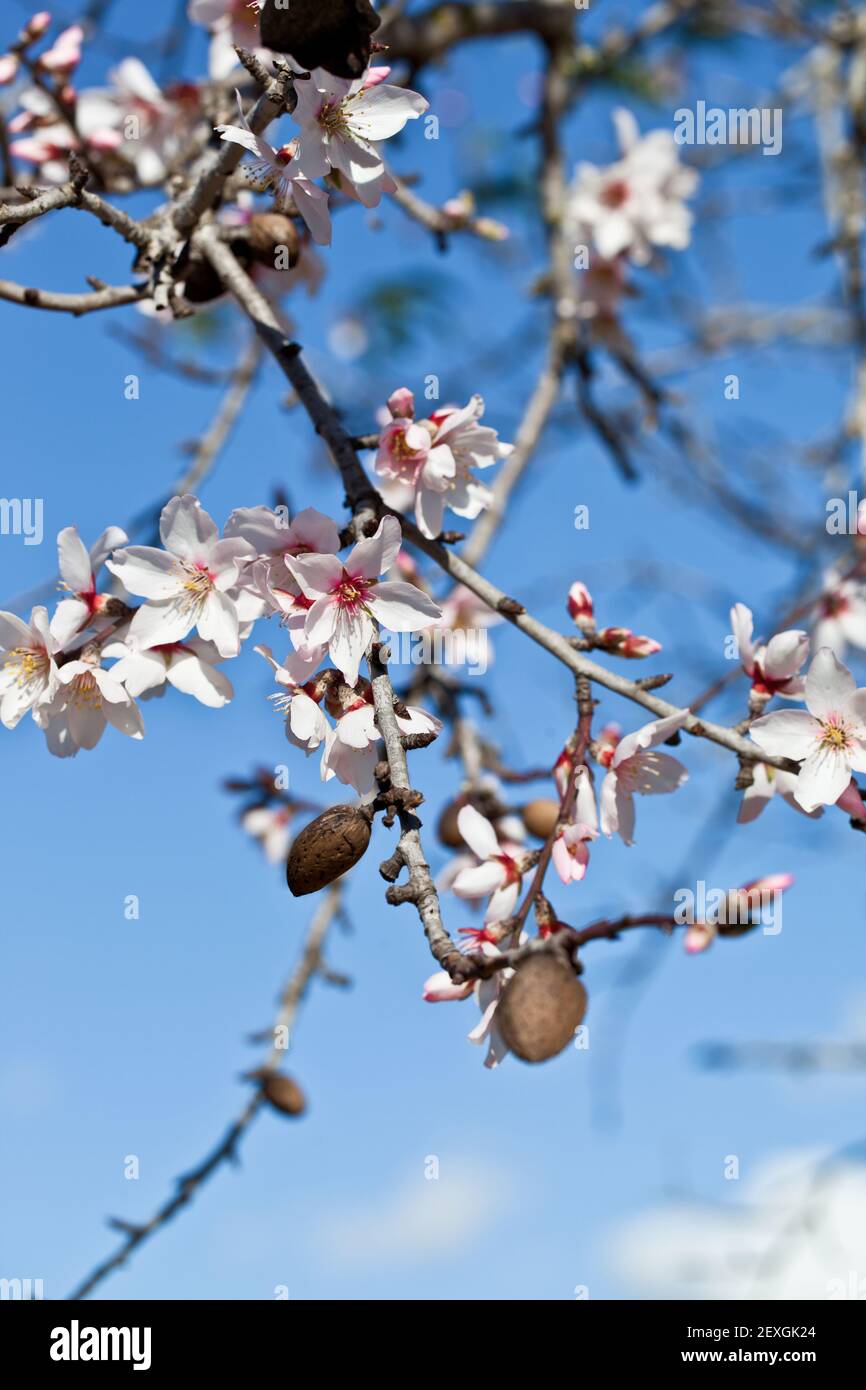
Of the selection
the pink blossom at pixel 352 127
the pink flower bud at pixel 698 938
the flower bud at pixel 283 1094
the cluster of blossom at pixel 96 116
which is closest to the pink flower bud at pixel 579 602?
the pink flower bud at pixel 698 938

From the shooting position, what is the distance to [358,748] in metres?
1.47

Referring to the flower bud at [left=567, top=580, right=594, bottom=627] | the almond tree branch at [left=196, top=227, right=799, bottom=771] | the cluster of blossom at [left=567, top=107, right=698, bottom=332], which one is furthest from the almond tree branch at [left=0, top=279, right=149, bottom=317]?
the cluster of blossom at [left=567, top=107, right=698, bottom=332]

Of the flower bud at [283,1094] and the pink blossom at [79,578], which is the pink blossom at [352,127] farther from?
the flower bud at [283,1094]

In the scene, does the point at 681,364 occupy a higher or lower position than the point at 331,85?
higher

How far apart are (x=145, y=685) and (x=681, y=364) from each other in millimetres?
3492

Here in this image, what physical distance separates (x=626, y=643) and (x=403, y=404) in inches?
17.7

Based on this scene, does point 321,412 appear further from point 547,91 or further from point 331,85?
point 547,91

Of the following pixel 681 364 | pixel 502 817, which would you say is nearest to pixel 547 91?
pixel 681 364

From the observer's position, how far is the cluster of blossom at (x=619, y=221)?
3.51 meters

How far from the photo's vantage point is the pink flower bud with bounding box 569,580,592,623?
176 cm

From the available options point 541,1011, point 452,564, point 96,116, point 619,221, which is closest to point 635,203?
point 619,221

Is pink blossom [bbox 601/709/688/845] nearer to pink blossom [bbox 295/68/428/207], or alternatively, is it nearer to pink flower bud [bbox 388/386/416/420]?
pink flower bud [bbox 388/386/416/420]

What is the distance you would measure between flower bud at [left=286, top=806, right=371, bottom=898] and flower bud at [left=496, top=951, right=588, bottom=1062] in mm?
224

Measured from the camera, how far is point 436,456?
1.73 m
